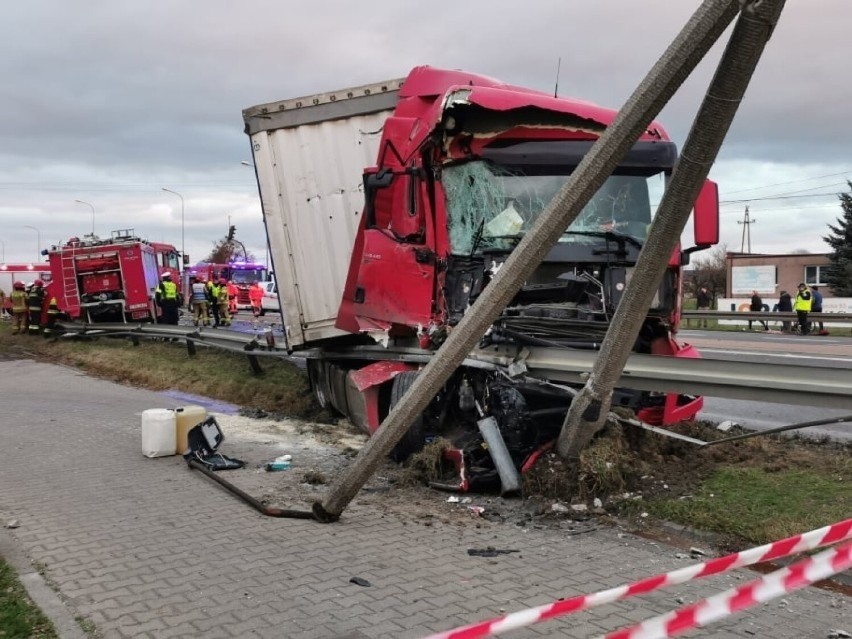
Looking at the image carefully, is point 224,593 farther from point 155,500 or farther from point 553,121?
point 553,121

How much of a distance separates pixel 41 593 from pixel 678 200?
13.2 ft

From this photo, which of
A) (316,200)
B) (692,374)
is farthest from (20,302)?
(692,374)

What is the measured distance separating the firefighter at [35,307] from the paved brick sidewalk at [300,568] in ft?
50.6

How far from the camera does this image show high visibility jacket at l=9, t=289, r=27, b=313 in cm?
2092

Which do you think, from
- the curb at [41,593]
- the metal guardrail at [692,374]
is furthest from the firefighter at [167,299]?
the curb at [41,593]

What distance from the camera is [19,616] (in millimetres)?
3725

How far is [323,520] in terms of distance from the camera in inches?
209

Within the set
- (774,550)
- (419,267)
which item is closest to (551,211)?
(774,550)

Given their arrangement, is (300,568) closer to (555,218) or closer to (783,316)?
(555,218)

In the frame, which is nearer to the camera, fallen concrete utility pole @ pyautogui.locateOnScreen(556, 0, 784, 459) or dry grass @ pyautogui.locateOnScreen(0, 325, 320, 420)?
fallen concrete utility pole @ pyautogui.locateOnScreen(556, 0, 784, 459)

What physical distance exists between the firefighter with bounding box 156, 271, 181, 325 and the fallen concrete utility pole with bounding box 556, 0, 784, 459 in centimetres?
1628

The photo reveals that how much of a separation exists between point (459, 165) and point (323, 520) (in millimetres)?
3244

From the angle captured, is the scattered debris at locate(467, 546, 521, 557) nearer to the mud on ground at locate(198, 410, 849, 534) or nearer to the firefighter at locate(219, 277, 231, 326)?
the mud on ground at locate(198, 410, 849, 534)

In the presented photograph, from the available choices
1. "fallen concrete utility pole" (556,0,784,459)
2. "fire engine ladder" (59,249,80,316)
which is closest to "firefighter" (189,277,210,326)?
"fire engine ladder" (59,249,80,316)
